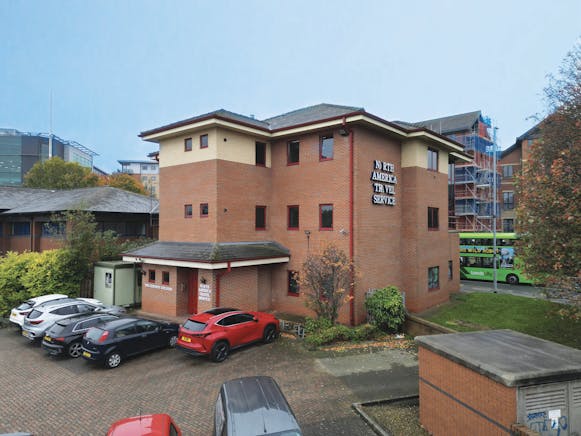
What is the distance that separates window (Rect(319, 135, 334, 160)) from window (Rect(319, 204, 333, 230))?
7.88 feet

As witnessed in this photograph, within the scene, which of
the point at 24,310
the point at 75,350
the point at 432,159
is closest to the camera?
the point at 75,350

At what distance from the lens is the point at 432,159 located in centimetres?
2025

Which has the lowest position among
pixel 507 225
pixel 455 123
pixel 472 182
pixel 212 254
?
pixel 212 254

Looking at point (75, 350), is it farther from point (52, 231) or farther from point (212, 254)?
point (52, 231)

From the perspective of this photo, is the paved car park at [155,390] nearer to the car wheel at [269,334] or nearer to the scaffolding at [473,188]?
the car wheel at [269,334]

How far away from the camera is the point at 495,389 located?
6.16m

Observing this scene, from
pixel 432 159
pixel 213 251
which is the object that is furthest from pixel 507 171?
pixel 213 251

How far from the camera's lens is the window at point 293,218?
18.3m

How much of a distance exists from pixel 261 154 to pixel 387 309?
10275mm

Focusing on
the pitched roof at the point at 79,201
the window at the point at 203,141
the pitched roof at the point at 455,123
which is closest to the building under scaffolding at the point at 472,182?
the pitched roof at the point at 455,123

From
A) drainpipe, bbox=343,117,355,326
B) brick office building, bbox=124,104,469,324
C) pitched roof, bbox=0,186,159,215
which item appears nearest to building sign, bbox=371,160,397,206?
brick office building, bbox=124,104,469,324

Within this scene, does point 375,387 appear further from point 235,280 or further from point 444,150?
point 444,150

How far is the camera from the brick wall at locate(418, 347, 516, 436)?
608 cm

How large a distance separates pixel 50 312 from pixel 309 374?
11658 millimetres
